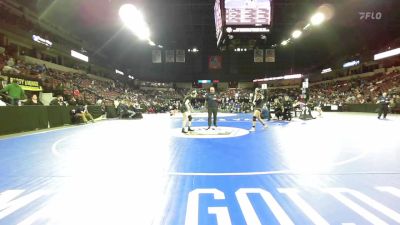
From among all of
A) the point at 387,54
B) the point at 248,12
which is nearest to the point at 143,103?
the point at 248,12

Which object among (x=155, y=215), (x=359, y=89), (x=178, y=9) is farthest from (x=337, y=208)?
(x=359, y=89)

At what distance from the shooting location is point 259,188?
4012 millimetres

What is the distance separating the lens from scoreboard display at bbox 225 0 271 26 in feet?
45.5

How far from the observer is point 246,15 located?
14.2m

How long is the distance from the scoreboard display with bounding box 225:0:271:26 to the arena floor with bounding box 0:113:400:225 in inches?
353

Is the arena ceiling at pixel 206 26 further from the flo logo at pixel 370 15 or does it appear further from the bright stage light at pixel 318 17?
the bright stage light at pixel 318 17

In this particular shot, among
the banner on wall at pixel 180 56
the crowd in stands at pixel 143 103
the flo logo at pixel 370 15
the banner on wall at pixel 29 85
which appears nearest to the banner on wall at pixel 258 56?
the crowd in stands at pixel 143 103

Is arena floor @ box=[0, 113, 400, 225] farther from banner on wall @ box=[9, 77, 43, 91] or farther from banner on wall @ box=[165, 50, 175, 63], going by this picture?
banner on wall @ box=[165, 50, 175, 63]

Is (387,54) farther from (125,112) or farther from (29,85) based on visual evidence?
(29,85)

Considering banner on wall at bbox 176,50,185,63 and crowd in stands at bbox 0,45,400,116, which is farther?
banner on wall at bbox 176,50,185,63

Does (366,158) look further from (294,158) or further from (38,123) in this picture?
(38,123)

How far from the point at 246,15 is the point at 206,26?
15.5 meters

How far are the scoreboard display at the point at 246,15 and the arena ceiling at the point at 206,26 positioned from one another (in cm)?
538

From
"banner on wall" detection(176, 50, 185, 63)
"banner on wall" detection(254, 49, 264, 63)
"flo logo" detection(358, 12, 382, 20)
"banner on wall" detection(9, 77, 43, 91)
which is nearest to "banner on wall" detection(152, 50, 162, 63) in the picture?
"banner on wall" detection(176, 50, 185, 63)
